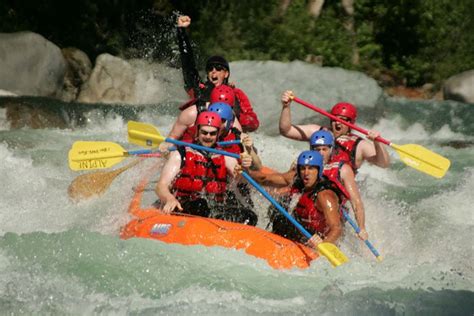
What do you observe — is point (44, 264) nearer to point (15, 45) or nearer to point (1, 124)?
point (1, 124)

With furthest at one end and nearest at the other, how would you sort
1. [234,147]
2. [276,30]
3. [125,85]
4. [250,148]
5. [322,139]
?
1. [276,30]
2. [125,85]
3. [234,147]
4. [322,139]
5. [250,148]

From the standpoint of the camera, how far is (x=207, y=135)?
7562 mm

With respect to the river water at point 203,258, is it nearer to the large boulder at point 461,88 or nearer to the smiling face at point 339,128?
the smiling face at point 339,128

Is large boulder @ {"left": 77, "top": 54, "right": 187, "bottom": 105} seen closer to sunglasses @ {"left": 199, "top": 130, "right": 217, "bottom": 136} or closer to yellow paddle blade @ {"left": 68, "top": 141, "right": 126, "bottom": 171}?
yellow paddle blade @ {"left": 68, "top": 141, "right": 126, "bottom": 171}

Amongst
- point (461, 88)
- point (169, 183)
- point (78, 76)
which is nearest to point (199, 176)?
point (169, 183)

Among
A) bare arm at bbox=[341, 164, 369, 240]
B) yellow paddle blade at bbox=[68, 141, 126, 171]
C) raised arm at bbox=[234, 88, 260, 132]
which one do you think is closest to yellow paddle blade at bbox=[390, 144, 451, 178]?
bare arm at bbox=[341, 164, 369, 240]

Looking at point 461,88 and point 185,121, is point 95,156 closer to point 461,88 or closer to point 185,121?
point 185,121

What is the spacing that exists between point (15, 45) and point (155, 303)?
9225 mm

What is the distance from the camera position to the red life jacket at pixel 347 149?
28.5ft

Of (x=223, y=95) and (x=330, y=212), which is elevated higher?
(x=223, y=95)

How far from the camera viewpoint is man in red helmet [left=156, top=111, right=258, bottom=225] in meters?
7.68

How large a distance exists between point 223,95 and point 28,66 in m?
7.04

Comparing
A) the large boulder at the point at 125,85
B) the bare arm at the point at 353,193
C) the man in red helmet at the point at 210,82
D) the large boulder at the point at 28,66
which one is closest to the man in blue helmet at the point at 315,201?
the bare arm at the point at 353,193

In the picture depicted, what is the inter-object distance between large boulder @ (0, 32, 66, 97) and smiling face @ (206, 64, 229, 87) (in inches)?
250
